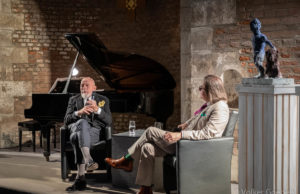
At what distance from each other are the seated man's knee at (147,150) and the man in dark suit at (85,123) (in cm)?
83

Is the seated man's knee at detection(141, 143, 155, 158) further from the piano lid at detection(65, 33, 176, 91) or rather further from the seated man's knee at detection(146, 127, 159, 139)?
the piano lid at detection(65, 33, 176, 91)

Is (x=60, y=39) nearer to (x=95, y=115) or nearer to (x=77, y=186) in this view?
(x=95, y=115)

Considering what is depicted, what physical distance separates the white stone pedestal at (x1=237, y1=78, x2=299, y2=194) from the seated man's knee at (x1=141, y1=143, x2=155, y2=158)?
2.69 feet

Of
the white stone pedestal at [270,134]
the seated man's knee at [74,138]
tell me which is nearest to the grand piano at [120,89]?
the seated man's knee at [74,138]

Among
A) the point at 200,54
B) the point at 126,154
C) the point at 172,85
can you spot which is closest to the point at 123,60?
the point at 172,85

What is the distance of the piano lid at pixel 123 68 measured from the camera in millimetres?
5812

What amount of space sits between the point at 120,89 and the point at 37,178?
1974mm

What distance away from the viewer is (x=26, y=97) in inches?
307

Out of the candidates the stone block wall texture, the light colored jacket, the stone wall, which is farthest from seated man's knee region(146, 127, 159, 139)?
the stone block wall texture

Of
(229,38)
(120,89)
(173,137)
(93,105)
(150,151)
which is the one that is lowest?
(150,151)

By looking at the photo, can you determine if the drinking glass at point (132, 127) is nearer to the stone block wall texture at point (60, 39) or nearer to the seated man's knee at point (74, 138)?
the seated man's knee at point (74, 138)

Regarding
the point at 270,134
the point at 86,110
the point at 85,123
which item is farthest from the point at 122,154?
the point at 270,134

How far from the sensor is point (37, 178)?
4750mm

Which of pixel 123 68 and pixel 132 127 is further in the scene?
pixel 123 68
